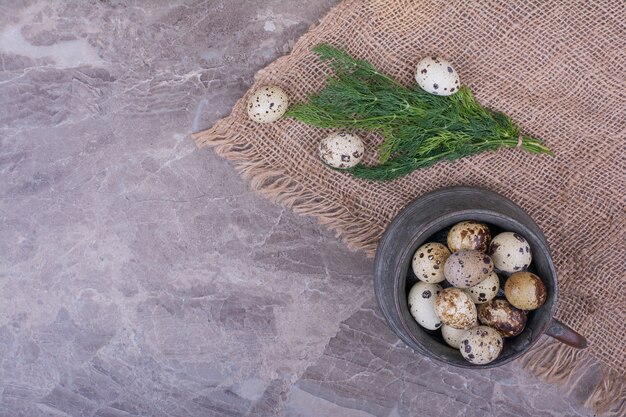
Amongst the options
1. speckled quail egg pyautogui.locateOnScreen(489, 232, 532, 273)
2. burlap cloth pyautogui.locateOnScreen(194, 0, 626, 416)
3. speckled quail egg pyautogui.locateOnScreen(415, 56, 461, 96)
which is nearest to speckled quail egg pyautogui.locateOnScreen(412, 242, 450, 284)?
speckled quail egg pyautogui.locateOnScreen(489, 232, 532, 273)

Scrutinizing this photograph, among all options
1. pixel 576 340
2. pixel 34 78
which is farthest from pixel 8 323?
pixel 576 340

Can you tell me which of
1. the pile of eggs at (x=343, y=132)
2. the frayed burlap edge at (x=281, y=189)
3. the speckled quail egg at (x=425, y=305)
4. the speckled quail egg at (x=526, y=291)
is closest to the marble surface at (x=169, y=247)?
the frayed burlap edge at (x=281, y=189)

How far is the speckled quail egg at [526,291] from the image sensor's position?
53.0 inches

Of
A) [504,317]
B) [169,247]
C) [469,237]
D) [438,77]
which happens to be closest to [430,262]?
[469,237]

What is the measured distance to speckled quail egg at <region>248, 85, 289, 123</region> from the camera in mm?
1562

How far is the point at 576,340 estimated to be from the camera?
55.1 inches

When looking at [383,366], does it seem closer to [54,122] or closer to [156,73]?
[156,73]

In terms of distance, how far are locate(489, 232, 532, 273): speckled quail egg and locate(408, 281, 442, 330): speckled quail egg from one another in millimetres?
155

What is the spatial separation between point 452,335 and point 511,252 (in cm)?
24

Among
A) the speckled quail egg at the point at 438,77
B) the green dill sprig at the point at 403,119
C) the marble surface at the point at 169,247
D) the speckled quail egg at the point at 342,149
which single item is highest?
the speckled quail egg at the point at 438,77

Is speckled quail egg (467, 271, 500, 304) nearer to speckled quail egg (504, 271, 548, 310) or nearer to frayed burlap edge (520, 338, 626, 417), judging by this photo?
speckled quail egg (504, 271, 548, 310)

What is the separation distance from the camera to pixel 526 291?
1.35 meters

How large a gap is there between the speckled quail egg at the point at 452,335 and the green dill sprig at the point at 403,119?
1.33 feet

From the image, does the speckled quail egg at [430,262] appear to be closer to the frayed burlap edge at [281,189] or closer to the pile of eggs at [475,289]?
the pile of eggs at [475,289]
